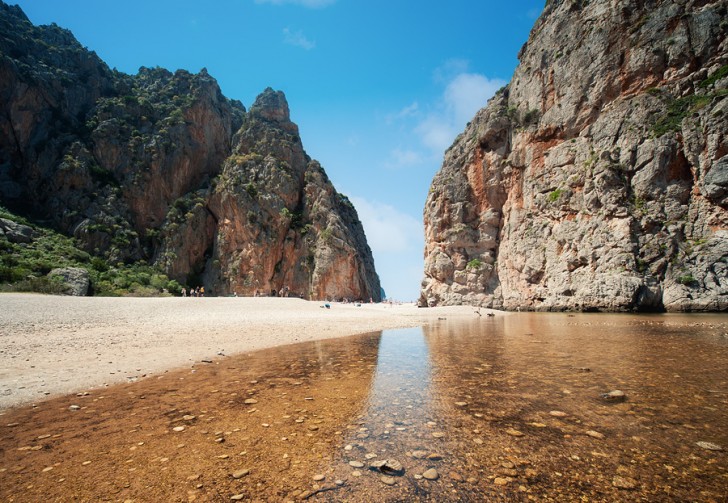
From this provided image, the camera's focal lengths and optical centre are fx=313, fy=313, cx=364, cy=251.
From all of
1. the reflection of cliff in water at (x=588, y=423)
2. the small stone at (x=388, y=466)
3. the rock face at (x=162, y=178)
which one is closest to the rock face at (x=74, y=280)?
the rock face at (x=162, y=178)

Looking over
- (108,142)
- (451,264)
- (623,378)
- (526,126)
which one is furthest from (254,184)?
(623,378)

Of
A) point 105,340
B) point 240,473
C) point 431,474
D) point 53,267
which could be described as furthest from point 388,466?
point 53,267

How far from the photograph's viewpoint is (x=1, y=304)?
1567 cm

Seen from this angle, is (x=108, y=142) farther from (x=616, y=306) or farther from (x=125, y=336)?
(x=616, y=306)

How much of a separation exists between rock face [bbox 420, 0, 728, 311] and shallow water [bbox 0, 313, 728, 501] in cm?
2578

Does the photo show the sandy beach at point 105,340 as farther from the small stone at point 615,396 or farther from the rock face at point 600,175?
the rock face at point 600,175

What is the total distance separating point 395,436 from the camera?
14.6ft

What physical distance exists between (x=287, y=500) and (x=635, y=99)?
45902mm

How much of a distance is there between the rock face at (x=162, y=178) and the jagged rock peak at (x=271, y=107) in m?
0.49

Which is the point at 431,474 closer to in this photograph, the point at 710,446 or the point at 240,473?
the point at 240,473

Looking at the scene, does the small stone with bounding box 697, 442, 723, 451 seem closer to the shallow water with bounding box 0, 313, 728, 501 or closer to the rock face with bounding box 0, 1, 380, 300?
the shallow water with bounding box 0, 313, 728, 501

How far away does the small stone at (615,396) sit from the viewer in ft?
18.0

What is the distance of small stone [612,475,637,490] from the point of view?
301 cm

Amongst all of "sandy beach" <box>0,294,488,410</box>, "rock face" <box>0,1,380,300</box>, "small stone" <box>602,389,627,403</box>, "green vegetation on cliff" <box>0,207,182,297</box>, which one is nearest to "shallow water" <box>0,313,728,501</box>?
"small stone" <box>602,389,627,403</box>
